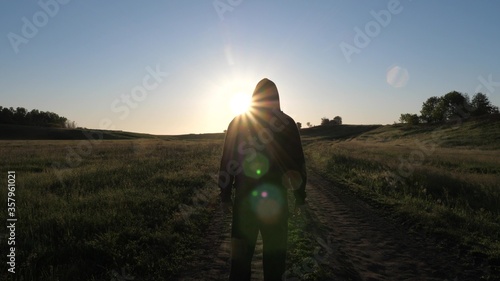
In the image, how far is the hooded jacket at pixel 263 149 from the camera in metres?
4.08

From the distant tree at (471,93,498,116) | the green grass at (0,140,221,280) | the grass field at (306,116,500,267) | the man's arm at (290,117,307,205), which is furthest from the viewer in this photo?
the distant tree at (471,93,498,116)

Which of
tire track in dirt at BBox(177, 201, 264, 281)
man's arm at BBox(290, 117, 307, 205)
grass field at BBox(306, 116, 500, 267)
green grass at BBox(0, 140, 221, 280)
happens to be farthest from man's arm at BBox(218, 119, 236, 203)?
grass field at BBox(306, 116, 500, 267)

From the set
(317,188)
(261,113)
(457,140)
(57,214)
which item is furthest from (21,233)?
(457,140)

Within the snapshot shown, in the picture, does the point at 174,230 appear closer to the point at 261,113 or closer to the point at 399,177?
the point at 261,113

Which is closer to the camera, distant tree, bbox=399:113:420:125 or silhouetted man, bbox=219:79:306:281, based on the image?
silhouetted man, bbox=219:79:306:281

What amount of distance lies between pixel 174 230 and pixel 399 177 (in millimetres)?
11956

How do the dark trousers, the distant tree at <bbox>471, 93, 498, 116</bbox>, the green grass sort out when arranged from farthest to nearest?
the distant tree at <bbox>471, 93, 498, 116</bbox> → the green grass → the dark trousers

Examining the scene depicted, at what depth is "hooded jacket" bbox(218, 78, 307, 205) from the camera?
13.4 feet

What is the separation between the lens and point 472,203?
11.4m

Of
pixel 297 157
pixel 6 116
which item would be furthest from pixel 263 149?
pixel 6 116

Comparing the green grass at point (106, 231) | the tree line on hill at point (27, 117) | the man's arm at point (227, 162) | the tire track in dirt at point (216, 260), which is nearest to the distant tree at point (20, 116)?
the tree line on hill at point (27, 117)

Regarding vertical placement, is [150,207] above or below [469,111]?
below

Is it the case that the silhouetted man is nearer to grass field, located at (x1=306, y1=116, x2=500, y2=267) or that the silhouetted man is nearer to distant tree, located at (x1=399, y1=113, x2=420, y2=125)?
grass field, located at (x1=306, y1=116, x2=500, y2=267)

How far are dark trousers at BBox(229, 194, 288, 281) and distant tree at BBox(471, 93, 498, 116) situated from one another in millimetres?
122178
